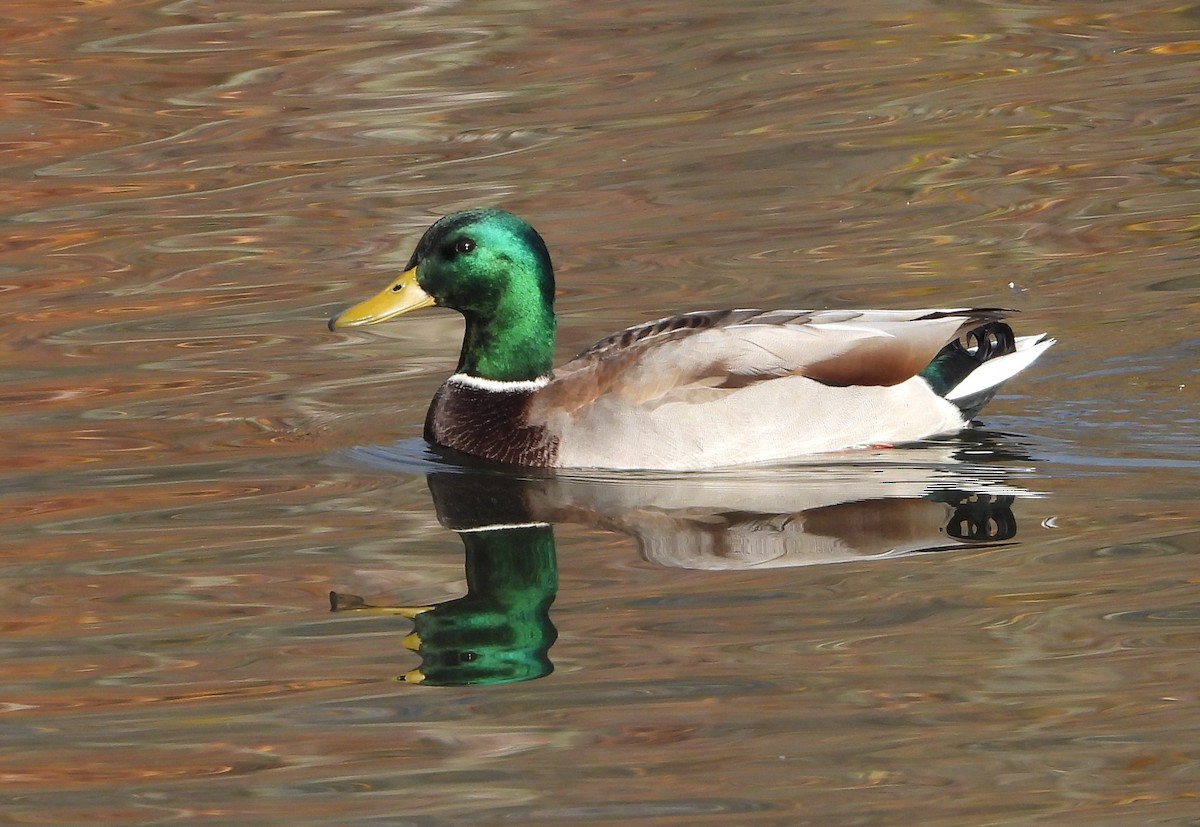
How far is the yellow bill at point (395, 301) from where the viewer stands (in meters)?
8.45

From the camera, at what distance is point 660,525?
7.40m

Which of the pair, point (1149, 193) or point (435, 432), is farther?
point (1149, 193)

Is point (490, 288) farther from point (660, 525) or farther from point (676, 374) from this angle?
point (660, 525)

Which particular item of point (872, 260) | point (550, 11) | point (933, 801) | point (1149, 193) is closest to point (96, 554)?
point (933, 801)

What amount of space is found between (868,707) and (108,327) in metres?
5.98

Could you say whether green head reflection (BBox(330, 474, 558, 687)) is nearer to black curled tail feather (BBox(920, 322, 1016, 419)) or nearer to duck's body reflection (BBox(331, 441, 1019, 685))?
duck's body reflection (BBox(331, 441, 1019, 685))

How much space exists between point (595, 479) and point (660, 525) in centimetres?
73

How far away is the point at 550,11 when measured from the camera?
1647cm

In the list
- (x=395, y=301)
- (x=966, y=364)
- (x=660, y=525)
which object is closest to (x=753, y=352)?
(x=966, y=364)

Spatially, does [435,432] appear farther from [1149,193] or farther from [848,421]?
[1149,193]

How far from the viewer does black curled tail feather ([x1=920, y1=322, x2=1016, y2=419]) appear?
8.53 m

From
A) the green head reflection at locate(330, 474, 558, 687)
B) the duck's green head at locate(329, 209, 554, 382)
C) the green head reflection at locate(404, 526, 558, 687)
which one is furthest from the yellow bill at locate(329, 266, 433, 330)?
the green head reflection at locate(404, 526, 558, 687)

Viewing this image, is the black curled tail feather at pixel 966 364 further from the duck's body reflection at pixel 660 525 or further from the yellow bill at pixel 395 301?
the yellow bill at pixel 395 301

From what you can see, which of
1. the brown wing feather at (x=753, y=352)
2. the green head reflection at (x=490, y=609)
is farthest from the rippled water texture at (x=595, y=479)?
the brown wing feather at (x=753, y=352)
